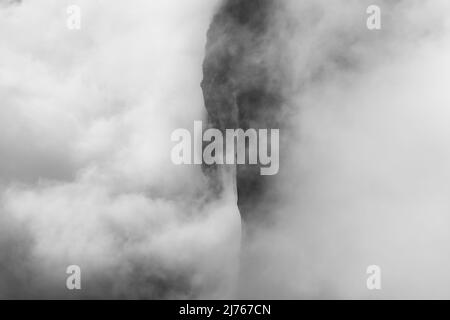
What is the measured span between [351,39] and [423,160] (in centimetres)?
885

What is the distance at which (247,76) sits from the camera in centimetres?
2762

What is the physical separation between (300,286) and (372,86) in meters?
12.6

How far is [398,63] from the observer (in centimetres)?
3294

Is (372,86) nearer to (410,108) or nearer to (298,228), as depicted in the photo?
(410,108)

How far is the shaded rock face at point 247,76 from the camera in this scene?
27203 millimetres

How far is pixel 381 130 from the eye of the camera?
33375mm

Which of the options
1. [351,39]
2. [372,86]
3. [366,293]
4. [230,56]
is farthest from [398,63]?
[366,293]

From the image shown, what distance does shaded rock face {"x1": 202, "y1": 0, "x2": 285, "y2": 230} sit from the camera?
2720 cm
